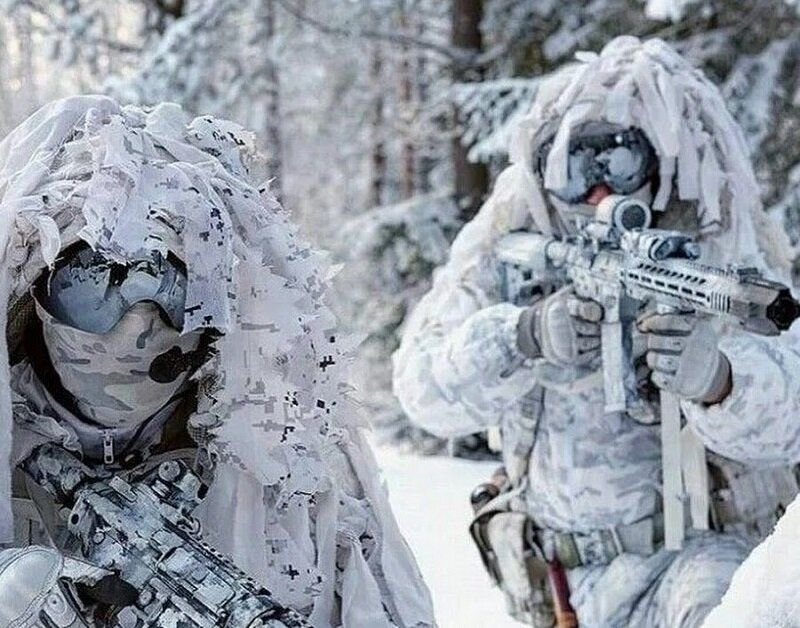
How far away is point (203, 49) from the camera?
28.9 ft

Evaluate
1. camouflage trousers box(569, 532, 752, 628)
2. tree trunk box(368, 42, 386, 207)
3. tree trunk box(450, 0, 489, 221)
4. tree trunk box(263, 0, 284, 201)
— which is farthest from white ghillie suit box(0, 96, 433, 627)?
tree trunk box(368, 42, 386, 207)

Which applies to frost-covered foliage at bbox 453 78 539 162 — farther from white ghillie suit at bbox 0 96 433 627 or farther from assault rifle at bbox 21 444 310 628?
assault rifle at bbox 21 444 310 628

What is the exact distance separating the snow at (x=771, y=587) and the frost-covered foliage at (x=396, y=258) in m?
6.89

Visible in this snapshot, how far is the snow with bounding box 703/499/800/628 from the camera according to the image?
1205mm

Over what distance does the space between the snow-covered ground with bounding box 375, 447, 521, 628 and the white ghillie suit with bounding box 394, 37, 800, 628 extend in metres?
0.48

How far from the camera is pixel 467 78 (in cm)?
839

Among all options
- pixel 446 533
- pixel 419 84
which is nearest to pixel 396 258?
pixel 419 84

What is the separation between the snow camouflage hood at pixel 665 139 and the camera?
274 centimetres

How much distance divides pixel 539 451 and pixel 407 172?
8.58 meters

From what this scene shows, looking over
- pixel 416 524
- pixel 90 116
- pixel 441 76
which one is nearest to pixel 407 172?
pixel 441 76

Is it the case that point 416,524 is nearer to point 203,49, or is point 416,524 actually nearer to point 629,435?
point 629,435

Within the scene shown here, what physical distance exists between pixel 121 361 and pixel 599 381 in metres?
1.40

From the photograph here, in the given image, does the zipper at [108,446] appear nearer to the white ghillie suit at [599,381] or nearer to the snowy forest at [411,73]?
the white ghillie suit at [599,381]

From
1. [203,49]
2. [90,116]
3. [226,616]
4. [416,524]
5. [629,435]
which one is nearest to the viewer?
[226,616]
